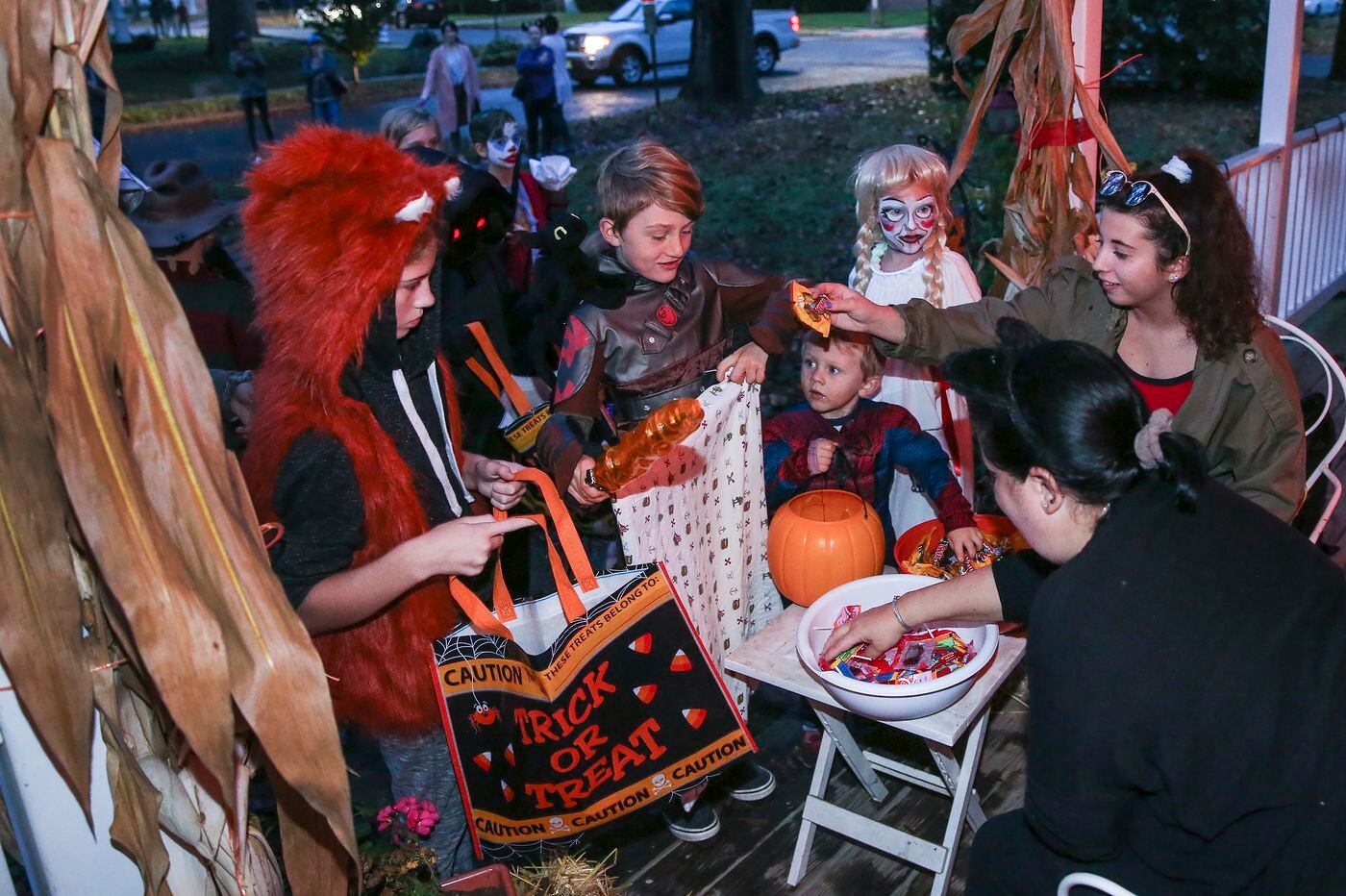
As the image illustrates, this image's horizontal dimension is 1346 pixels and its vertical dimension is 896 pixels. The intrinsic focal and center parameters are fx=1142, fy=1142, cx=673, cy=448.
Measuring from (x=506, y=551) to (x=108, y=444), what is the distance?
2225mm

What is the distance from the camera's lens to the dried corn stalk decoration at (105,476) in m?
1.62

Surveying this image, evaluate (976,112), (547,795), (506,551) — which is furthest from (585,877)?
(976,112)

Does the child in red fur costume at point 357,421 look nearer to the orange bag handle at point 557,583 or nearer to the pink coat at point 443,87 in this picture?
the orange bag handle at point 557,583

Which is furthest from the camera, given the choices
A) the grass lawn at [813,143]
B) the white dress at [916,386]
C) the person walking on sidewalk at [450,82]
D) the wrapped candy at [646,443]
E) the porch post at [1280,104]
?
the person walking on sidewalk at [450,82]

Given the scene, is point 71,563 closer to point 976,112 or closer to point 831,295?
point 831,295

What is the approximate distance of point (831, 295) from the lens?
330 cm

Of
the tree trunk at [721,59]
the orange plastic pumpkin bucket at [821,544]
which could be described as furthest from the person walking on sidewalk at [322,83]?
the orange plastic pumpkin bucket at [821,544]

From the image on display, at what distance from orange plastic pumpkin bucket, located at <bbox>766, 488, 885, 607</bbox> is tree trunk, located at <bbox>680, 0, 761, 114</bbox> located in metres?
17.5

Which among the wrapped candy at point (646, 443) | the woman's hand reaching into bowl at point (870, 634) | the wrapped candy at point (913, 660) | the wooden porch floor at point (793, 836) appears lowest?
the wooden porch floor at point (793, 836)

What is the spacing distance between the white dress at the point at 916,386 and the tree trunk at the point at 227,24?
1767 centimetres

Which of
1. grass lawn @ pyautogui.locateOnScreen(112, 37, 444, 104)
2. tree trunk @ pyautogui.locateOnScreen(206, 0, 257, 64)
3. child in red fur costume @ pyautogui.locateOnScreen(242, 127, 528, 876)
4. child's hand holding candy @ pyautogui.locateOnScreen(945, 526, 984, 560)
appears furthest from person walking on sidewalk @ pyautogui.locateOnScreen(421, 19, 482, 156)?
child in red fur costume @ pyautogui.locateOnScreen(242, 127, 528, 876)

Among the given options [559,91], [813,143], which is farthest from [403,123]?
[813,143]

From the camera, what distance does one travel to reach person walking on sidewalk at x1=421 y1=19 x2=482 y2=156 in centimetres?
1479

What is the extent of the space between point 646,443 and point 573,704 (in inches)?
24.7
